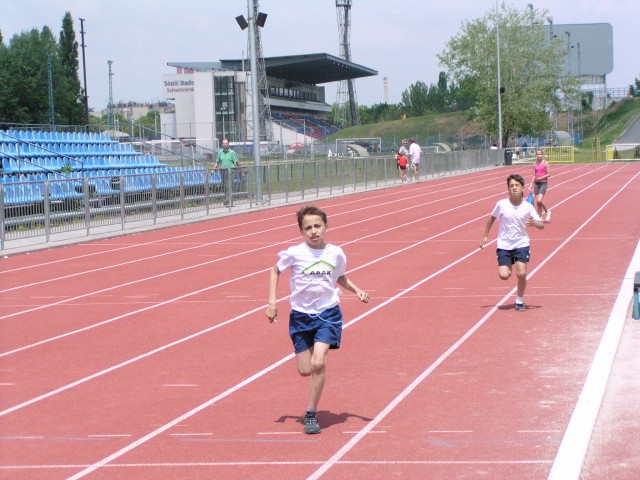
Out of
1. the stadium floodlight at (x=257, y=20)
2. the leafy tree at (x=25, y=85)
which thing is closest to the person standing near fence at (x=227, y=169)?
the stadium floodlight at (x=257, y=20)

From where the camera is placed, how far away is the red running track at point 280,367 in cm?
628

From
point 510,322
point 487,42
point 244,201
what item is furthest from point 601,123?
point 510,322

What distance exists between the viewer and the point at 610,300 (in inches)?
476

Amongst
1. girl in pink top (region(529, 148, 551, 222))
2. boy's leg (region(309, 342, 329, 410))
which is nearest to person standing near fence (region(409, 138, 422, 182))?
girl in pink top (region(529, 148, 551, 222))

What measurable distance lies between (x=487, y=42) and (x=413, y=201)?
59041 mm

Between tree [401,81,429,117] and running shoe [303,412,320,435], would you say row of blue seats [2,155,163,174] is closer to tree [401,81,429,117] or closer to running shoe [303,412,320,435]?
running shoe [303,412,320,435]

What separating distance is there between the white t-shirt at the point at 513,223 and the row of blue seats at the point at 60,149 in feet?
60.6

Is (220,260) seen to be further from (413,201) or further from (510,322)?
(413,201)

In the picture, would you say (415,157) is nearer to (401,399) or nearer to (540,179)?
(540,179)

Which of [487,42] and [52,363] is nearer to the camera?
[52,363]

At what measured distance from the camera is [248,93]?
96.7 m

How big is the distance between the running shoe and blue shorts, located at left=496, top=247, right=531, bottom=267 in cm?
596

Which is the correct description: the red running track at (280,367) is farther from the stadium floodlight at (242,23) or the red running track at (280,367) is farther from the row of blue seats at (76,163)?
the stadium floodlight at (242,23)

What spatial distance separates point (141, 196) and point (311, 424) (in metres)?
19.3
